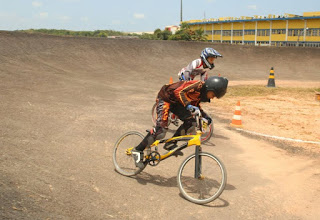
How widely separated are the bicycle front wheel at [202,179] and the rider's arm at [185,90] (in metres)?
0.81

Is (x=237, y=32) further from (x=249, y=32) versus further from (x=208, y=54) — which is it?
(x=208, y=54)

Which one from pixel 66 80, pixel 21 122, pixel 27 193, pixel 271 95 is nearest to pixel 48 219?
pixel 27 193

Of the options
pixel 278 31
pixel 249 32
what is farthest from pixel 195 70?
pixel 249 32

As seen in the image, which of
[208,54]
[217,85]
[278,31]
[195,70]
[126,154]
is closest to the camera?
[217,85]

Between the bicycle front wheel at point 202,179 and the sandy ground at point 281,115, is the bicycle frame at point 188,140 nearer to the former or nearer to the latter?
the bicycle front wheel at point 202,179

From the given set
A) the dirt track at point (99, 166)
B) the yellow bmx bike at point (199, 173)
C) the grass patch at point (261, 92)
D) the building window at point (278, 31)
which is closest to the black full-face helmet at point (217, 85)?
the yellow bmx bike at point (199, 173)

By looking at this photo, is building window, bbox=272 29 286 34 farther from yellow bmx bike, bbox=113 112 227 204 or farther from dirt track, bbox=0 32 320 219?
yellow bmx bike, bbox=113 112 227 204

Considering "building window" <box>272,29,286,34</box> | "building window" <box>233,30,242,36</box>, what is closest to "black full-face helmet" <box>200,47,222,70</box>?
"building window" <box>272,29,286,34</box>

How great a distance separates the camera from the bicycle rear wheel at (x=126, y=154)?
5367 mm

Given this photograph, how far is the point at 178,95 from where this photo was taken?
4770 mm

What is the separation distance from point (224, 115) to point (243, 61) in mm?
20304

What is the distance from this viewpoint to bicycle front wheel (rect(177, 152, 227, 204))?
175 inches

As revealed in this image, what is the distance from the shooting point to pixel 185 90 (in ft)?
15.6

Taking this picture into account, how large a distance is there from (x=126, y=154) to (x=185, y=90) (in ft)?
5.22
